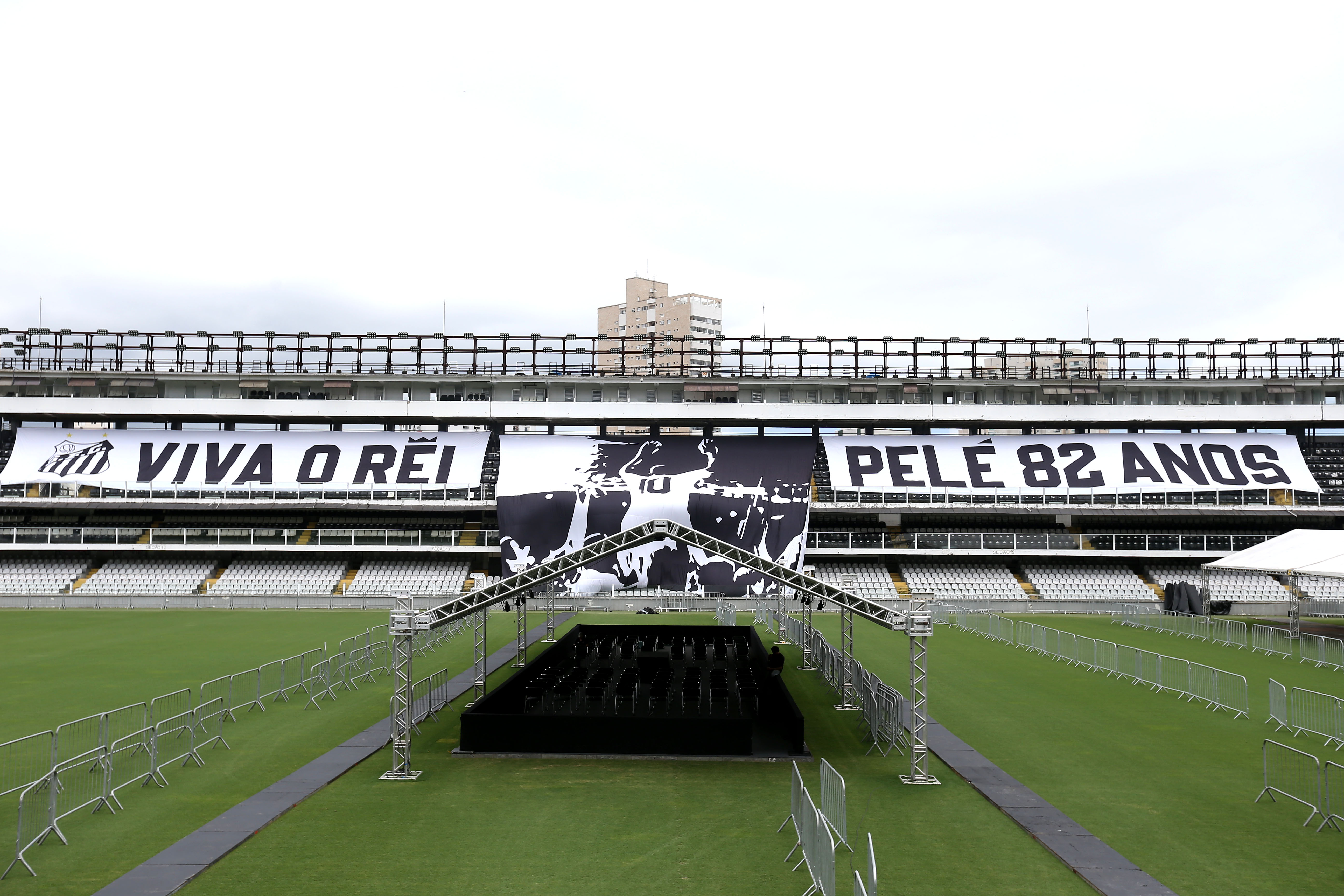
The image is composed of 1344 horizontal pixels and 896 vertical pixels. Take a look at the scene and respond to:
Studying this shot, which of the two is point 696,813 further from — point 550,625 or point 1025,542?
point 1025,542

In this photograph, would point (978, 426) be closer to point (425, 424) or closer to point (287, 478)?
point (425, 424)

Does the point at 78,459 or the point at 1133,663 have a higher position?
the point at 78,459

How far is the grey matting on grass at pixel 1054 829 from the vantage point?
472 inches

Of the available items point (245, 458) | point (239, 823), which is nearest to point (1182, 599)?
point (239, 823)

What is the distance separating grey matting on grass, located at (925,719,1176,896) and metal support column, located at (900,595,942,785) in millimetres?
388

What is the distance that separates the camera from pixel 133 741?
58.6 feet

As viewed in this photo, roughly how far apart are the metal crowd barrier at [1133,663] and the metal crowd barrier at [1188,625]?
5230 millimetres

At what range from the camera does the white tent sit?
3472cm

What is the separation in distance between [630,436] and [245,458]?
2562 cm

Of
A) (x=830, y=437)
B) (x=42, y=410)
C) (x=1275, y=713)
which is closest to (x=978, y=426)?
(x=830, y=437)

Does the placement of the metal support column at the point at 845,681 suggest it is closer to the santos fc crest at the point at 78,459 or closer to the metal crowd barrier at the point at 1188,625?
the metal crowd barrier at the point at 1188,625

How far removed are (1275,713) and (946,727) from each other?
787 centimetres

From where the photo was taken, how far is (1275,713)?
2156 centimetres

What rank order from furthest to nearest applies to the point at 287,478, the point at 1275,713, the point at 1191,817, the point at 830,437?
the point at 830,437
the point at 287,478
the point at 1275,713
the point at 1191,817
